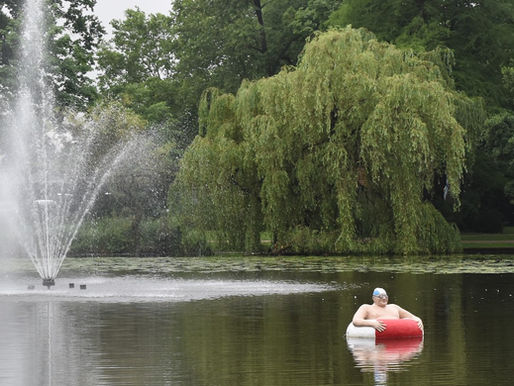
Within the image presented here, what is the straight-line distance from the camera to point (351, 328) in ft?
56.5

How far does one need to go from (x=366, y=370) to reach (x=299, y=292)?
12100 millimetres

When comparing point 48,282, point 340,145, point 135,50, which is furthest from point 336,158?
point 135,50

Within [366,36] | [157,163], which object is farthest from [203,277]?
[157,163]

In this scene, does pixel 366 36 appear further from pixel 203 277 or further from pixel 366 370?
pixel 366 370

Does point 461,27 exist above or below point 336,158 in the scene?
above

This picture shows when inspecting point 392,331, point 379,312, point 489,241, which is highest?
point 489,241

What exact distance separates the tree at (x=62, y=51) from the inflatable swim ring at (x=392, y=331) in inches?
1597

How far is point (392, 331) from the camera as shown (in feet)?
56.3

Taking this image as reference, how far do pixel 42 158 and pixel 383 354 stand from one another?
3953 cm

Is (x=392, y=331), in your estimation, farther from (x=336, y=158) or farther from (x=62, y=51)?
(x=62, y=51)

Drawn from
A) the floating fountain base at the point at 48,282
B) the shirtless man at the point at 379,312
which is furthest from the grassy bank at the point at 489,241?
the shirtless man at the point at 379,312

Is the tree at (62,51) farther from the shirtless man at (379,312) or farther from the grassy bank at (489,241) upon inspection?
the shirtless man at (379,312)

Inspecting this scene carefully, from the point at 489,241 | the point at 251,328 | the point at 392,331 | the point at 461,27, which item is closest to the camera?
the point at 392,331

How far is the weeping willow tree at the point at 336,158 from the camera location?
39906 millimetres
